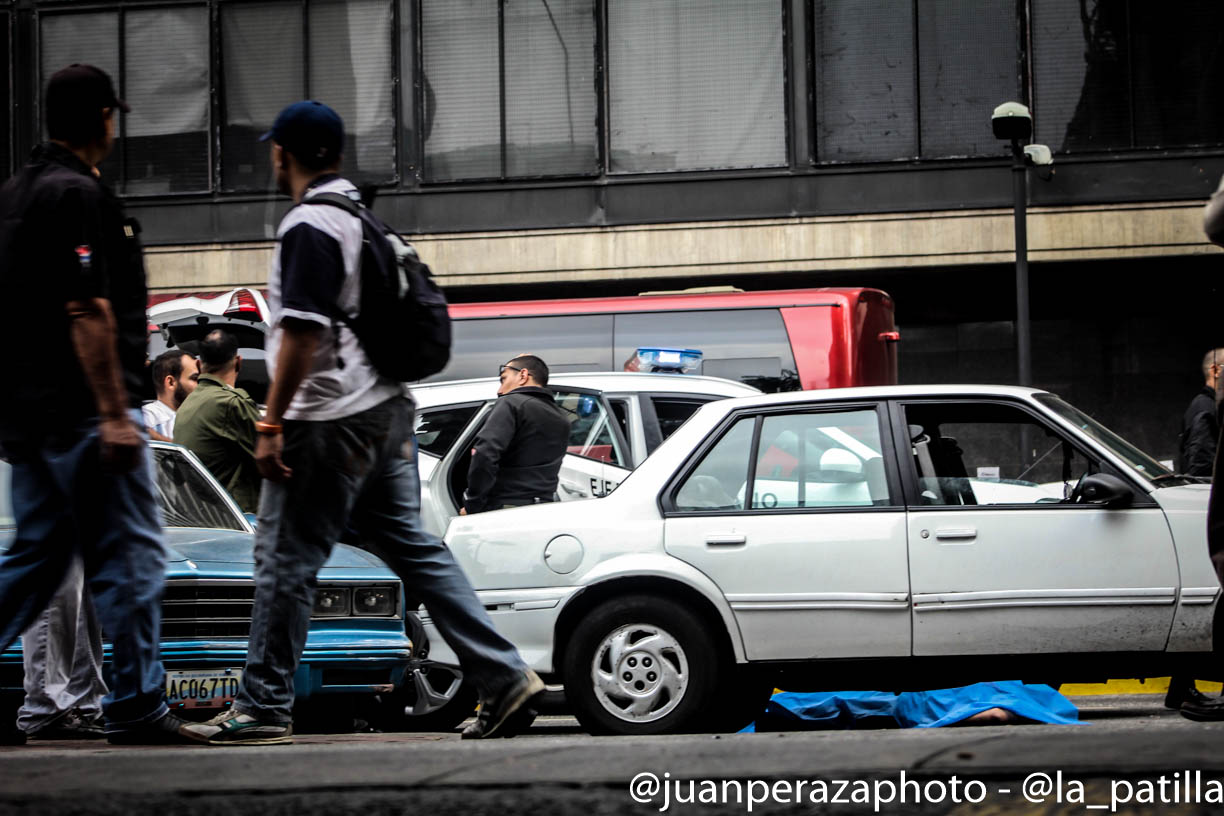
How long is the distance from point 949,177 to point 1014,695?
51.2 feet

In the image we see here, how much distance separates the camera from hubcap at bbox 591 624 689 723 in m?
6.50

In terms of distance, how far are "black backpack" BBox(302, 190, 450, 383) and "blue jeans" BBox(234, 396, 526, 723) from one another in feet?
0.48

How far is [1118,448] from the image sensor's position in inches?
273

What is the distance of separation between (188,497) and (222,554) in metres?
0.76

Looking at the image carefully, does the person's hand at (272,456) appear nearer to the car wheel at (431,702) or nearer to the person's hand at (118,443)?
the person's hand at (118,443)

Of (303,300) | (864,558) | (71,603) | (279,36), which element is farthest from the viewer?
(279,36)

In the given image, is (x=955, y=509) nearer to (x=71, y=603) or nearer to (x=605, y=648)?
(x=605, y=648)

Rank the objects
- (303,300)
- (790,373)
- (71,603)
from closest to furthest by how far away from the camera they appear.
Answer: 1. (303,300)
2. (71,603)
3. (790,373)

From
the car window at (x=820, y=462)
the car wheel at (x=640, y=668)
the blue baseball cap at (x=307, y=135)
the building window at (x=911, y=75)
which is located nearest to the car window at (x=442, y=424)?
the car window at (x=820, y=462)

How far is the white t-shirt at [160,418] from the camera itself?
8406 millimetres

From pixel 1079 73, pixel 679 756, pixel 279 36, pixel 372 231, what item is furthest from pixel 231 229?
pixel 679 756

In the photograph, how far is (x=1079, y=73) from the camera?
835 inches

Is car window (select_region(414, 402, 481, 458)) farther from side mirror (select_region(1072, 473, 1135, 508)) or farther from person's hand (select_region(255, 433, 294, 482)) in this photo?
person's hand (select_region(255, 433, 294, 482))

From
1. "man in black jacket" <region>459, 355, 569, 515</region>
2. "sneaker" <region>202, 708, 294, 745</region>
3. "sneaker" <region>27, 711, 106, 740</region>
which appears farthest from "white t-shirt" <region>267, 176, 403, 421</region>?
"man in black jacket" <region>459, 355, 569, 515</region>
